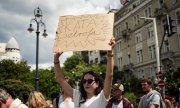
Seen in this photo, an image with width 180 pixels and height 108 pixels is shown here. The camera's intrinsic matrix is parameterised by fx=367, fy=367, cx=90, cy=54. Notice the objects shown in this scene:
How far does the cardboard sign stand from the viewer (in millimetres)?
4668

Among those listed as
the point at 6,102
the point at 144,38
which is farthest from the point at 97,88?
the point at 144,38

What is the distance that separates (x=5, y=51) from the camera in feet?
407

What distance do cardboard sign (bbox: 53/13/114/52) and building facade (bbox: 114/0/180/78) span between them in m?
39.1

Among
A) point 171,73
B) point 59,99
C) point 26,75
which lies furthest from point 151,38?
point 59,99

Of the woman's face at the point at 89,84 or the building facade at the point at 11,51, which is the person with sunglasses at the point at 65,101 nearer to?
the woman's face at the point at 89,84

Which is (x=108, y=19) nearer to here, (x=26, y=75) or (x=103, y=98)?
(x=103, y=98)

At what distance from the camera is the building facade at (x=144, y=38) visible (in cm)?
4547

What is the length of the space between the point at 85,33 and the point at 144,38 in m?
49.2

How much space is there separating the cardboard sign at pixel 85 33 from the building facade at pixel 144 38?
128 feet

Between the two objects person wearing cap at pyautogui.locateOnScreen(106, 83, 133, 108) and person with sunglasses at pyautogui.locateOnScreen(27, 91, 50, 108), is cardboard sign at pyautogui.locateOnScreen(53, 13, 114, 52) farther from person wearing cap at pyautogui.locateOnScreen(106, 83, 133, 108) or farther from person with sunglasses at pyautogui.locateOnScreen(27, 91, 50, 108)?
person wearing cap at pyautogui.locateOnScreen(106, 83, 133, 108)

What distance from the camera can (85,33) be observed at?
486cm

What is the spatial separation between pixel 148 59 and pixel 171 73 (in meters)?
11.6

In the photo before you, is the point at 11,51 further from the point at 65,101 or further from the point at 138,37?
the point at 65,101

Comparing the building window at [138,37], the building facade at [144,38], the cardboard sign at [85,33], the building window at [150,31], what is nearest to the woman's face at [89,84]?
the cardboard sign at [85,33]
